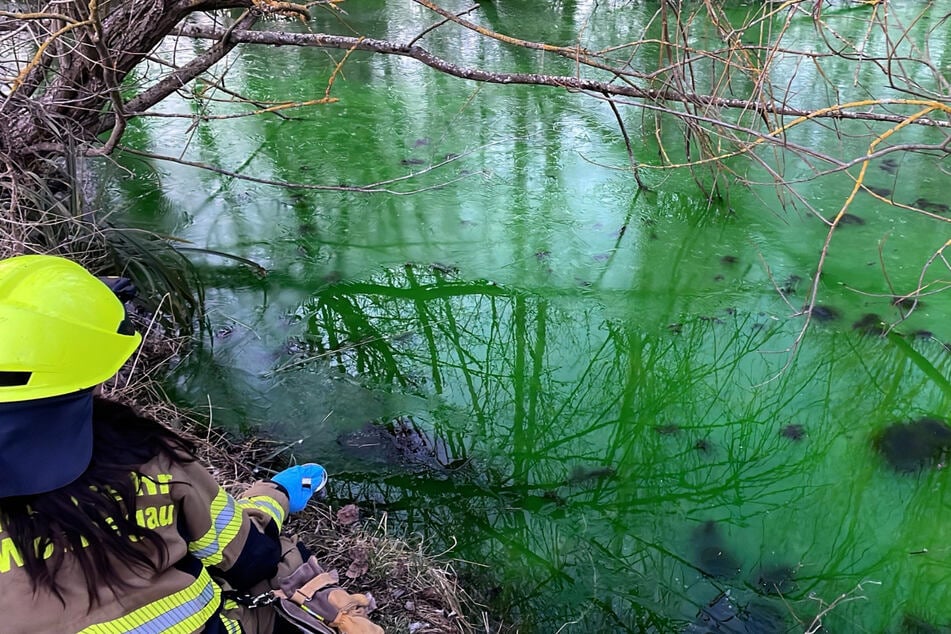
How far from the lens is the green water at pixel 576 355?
1.84 metres

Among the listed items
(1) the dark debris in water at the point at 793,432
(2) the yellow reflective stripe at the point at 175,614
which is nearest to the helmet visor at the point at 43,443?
(2) the yellow reflective stripe at the point at 175,614

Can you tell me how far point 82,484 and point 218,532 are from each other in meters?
0.24

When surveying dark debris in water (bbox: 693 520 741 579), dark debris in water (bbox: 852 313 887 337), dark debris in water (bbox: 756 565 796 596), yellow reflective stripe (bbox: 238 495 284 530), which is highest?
yellow reflective stripe (bbox: 238 495 284 530)

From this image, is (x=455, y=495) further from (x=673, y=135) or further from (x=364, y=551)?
(x=673, y=135)

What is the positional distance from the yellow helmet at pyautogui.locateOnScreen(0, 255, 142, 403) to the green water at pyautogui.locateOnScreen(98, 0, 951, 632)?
119 cm

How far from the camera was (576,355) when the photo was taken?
252 centimetres

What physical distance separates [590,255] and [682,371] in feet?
2.50

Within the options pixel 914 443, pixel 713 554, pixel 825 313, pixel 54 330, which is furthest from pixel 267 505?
pixel 825 313

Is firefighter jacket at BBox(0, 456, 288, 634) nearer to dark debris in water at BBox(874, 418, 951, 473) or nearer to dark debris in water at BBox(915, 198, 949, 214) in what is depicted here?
dark debris in water at BBox(874, 418, 951, 473)

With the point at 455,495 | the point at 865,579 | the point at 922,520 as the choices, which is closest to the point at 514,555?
the point at 455,495

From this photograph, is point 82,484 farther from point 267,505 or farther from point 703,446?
point 703,446

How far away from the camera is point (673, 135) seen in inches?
162

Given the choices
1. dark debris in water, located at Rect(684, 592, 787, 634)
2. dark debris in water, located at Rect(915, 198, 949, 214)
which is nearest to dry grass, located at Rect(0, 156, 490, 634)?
dark debris in water, located at Rect(684, 592, 787, 634)

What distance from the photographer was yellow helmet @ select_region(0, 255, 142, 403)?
73 centimetres
